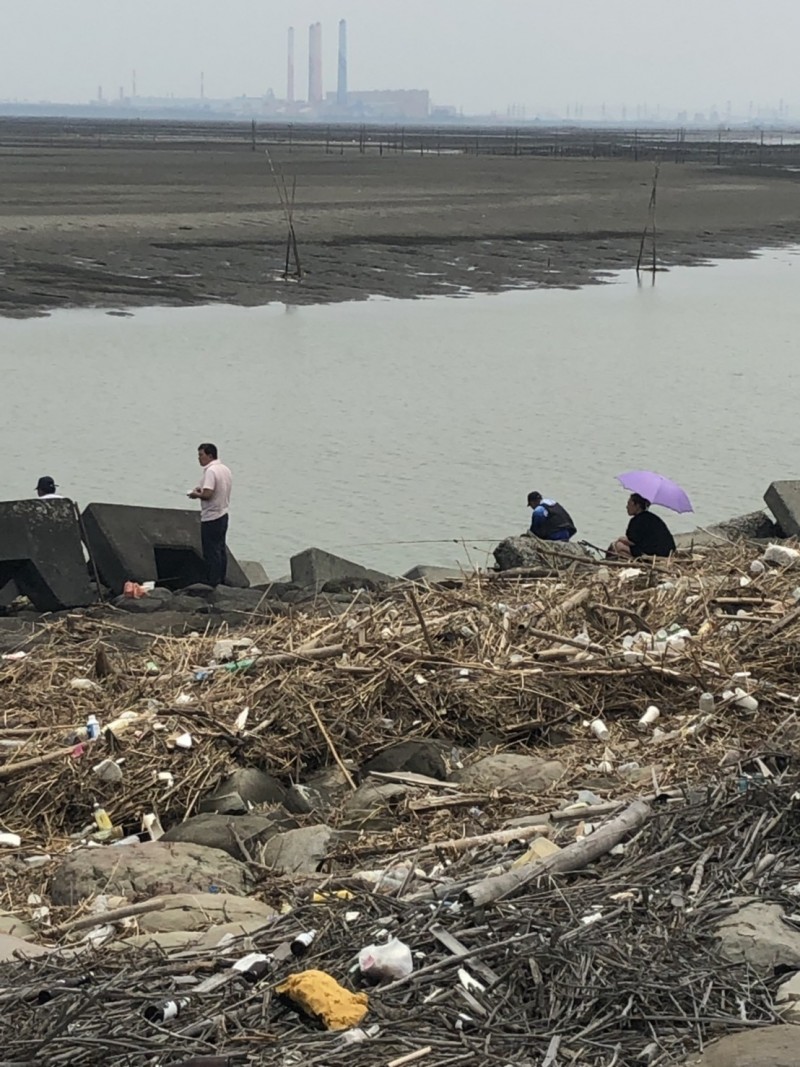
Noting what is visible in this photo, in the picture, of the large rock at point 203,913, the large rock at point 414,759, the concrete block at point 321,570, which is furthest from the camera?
the concrete block at point 321,570

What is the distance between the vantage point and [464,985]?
4.30m

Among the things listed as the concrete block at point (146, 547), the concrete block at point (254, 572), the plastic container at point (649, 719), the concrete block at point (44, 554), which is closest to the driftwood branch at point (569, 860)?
the plastic container at point (649, 719)

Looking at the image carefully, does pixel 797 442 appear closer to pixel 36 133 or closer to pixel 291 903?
pixel 291 903

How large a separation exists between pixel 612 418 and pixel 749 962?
17.2 metres

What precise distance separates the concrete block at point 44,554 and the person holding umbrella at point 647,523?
405 centimetres

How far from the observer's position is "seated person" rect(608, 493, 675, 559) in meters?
11.2

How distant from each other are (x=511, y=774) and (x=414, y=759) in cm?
50

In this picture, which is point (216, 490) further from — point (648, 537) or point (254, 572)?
point (648, 537)

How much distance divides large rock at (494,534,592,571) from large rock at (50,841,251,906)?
5.38m

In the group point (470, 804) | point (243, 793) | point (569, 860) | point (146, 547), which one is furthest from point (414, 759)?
point (146, 547)

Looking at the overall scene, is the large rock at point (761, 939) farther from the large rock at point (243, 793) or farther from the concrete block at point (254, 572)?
the concrete block at point (254, 572)

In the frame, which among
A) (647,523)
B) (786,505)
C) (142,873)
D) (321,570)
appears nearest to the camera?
(142,873)

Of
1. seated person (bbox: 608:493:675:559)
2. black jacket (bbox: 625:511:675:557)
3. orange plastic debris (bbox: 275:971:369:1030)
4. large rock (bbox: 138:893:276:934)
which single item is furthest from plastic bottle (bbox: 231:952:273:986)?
black jacket (bbox: 625:511:675:557)

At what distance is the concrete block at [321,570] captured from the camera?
1187 centimetres
